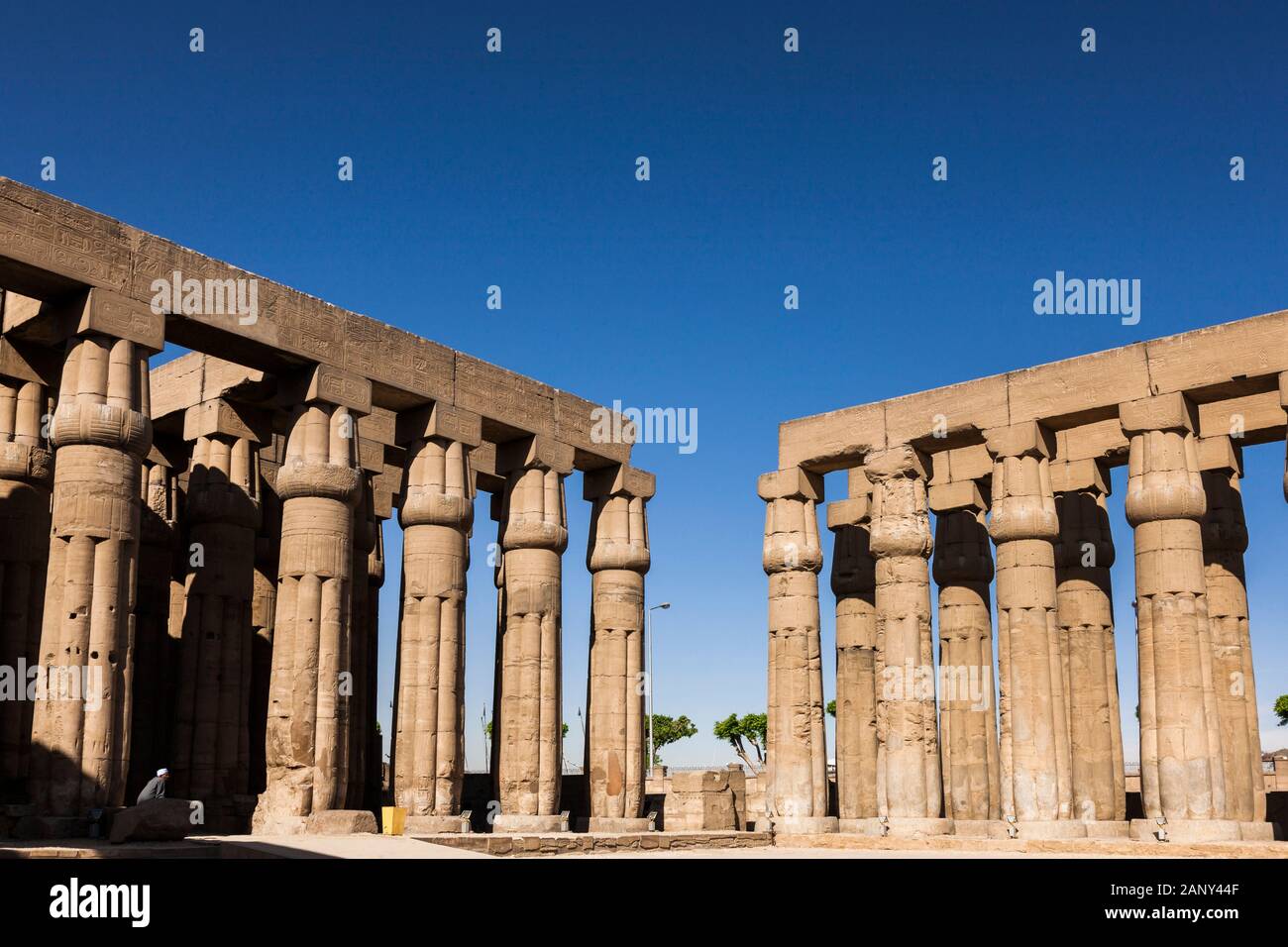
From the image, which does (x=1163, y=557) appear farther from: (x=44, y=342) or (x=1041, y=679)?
(x=44, y=342)

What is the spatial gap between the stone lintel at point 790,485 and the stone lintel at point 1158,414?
730cm

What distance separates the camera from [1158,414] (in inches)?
1054

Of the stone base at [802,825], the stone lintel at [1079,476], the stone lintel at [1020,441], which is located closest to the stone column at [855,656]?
the stone base at [802,825]

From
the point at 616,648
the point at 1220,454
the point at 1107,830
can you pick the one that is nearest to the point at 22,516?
the point at 616,648

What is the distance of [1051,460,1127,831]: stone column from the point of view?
98.1 ft

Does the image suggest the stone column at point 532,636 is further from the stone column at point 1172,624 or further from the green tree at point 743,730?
the green tree at point 743,730

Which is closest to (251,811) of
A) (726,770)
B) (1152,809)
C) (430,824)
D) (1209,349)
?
(430,824)

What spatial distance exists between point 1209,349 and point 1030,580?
563 centimetres

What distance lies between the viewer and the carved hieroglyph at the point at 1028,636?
27344mm

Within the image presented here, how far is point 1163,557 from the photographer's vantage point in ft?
86.7

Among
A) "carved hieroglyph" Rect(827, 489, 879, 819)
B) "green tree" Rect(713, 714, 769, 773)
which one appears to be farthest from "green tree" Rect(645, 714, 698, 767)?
"carved hieroglyph" Rect(827, 489, 879, 819)

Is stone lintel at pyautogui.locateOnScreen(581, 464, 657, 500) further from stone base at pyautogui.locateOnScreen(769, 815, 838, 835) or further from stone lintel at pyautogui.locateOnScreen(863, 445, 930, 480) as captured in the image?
stone base at pyautogui.locateOnScreen(769, 815, 838, 835)

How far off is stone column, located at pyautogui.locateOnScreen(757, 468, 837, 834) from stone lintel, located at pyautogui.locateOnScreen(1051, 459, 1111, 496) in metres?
5.81

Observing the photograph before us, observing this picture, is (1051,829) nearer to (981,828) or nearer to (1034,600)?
(981,828)
